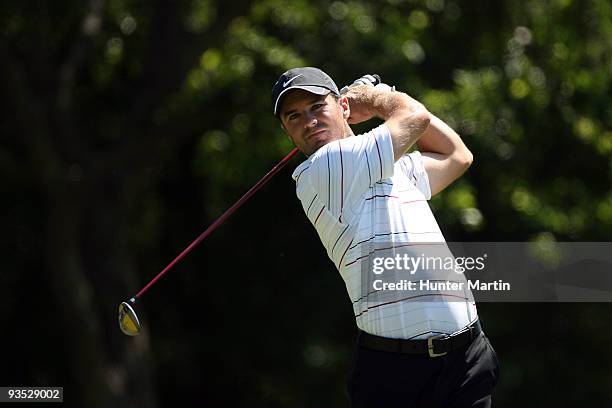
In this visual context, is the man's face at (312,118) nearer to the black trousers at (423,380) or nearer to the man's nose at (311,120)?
the man's nose at (311,120)

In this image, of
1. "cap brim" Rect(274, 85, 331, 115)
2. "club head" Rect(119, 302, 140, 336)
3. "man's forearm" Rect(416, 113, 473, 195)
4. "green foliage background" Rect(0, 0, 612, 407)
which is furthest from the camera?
"green foliage background" Rect(0, 0, 612, 407)

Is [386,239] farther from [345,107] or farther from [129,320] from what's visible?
[129,320]

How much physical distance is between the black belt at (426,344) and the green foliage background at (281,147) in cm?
524

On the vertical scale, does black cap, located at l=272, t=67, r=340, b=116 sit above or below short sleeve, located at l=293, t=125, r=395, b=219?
above

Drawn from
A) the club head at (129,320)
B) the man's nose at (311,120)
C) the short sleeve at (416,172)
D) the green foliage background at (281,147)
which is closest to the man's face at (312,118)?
the man's nose at (311,120)

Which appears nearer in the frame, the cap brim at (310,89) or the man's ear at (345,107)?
the cap brim at (310,89)

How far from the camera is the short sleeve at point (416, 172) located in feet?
11.3

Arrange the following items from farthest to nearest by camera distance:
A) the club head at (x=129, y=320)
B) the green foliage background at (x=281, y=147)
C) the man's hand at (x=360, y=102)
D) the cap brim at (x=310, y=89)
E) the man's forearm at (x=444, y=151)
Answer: the green foliage background at (x=281, y=147) < the club head at (x=129, y=320) < the man's forearm at (x=444, y=151) < the man's hand at (x=360, y=102) < the cap brim at (x=310, y=89)

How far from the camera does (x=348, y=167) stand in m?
3.27

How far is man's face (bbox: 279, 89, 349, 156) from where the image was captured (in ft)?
11.3

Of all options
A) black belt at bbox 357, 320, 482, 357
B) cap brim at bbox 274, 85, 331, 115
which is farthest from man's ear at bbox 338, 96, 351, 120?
black belt at bbox 357, 320, 482, 357

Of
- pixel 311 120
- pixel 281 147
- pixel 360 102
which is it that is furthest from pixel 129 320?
pixel 281 147

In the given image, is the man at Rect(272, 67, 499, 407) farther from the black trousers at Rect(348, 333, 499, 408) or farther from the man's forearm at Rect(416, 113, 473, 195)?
the man's forearm at Rect(416, 113, 473, 195)

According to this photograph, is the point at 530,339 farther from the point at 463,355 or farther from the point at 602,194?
the point at 463,355
